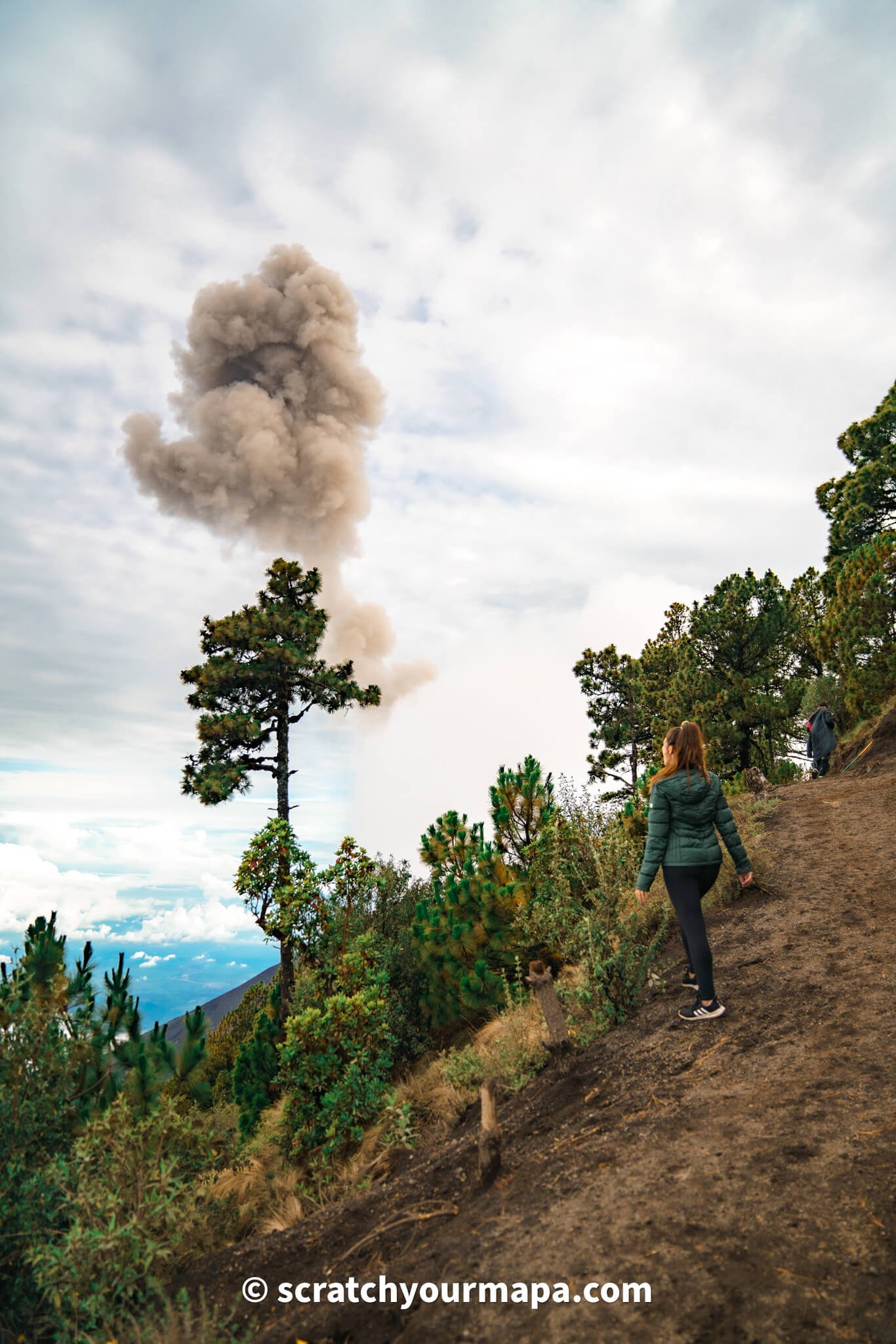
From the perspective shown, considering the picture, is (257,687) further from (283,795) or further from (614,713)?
(614,713)

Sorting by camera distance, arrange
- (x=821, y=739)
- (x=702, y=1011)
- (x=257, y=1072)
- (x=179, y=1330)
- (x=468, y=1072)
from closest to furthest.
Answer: (x=179, y=1330), (x=702, y=1011), (x=468, y=1072), (x=257, y=1072), (x=821, y=739)

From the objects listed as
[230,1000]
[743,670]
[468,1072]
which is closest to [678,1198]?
[468,1072]

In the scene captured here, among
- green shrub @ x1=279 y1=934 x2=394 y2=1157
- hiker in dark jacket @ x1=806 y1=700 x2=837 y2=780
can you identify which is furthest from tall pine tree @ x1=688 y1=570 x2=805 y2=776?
green shrub @ x1=279 y1=934 x2=394 y2=1157

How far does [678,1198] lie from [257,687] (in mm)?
18293

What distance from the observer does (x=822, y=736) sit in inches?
706

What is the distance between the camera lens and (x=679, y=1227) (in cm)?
282

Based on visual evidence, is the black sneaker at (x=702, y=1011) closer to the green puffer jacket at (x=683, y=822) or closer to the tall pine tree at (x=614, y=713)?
the green puffer jacket at (x=683, y=822)

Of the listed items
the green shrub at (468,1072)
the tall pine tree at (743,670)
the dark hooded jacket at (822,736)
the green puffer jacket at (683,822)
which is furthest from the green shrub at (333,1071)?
the tall pine tree at (743,670)

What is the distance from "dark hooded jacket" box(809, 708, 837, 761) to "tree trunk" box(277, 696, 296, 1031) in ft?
42.5

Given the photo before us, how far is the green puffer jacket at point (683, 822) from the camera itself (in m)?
4.94

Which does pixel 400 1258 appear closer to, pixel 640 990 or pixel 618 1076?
pixel 618 1076

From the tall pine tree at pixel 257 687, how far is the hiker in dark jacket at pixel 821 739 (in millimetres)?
11801

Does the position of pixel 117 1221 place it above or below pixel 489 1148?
below

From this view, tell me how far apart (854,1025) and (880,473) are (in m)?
24.0
